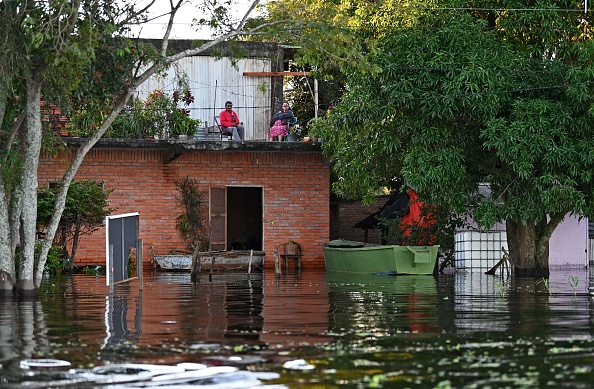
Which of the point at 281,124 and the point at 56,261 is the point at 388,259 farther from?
the point at 56,261

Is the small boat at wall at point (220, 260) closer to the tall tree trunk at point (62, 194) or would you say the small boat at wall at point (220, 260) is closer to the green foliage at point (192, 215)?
the green foliage at point (192, 215)

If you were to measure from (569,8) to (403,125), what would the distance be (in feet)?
14.7

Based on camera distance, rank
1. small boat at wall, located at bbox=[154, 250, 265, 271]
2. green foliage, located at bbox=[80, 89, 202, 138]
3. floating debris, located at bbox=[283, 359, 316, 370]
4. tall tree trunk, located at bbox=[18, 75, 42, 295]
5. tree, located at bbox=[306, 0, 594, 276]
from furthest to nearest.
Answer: green foliage, located at bbox=[80, 89, 202, 138], small boat at wall, located at bbox=[154, 250, 265, 271], tree, located at bbox=[306, 0, 594, 276], tall tree trunk, located at bbox=[18, 75, 42, 295], floating debris, located at bbox=[283, 359, 316, 370]

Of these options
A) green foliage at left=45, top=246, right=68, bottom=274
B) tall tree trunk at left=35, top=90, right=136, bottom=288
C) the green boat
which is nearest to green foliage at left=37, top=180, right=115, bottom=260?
green foliage at left=45, top=246, right=68, bottom=274

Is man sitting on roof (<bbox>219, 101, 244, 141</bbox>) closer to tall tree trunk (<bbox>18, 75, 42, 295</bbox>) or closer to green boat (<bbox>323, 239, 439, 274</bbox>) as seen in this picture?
green boat (<bbox>323, 239, 439, 274</bbox>)

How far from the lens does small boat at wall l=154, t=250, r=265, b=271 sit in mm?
26438

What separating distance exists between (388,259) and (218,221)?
606cm

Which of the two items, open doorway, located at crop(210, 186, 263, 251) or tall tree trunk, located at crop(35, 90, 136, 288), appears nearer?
tall tree trunk, located at crop(35, 90, 136, 288)

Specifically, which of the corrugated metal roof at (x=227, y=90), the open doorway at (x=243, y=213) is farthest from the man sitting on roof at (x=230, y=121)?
the open doorway at (x=243, y=213)

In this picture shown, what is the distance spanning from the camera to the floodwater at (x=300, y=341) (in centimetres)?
649

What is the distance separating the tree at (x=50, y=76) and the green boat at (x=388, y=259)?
10.4 meters

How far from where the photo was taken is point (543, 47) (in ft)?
77.1

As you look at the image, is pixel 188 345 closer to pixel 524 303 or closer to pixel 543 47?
pixel 524 303

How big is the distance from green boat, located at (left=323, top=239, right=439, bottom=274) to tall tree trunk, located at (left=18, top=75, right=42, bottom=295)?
11.7 metres
